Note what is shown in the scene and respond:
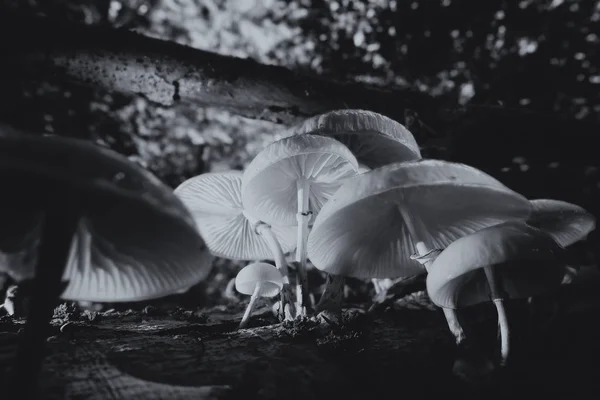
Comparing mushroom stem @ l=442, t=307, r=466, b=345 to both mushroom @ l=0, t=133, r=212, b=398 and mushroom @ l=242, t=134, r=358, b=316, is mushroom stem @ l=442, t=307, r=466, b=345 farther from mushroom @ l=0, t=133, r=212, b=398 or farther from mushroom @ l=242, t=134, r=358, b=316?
mushroom @ l=0, t=133, r=212, b=398

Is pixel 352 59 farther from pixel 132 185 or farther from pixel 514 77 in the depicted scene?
pixel 132 185

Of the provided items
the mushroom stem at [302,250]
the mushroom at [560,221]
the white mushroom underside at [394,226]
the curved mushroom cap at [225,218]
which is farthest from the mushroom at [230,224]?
the mushroom at [560,221]

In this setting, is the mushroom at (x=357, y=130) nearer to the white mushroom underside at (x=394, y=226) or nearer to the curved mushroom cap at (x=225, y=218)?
the white mushroom underside at (x=394, y=226)

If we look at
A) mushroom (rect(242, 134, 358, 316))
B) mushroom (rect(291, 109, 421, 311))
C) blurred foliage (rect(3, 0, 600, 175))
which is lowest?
mushroom (rect(242, 134, 358, 316))

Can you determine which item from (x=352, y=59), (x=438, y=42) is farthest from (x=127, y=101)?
(x=438, y=42)

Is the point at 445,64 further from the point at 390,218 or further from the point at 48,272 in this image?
the point at 48,272

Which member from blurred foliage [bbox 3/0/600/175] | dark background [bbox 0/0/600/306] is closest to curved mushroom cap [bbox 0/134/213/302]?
dark background [bbox 0/0/600/306]

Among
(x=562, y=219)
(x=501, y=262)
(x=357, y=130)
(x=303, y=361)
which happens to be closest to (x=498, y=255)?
(x=501, y=262)
